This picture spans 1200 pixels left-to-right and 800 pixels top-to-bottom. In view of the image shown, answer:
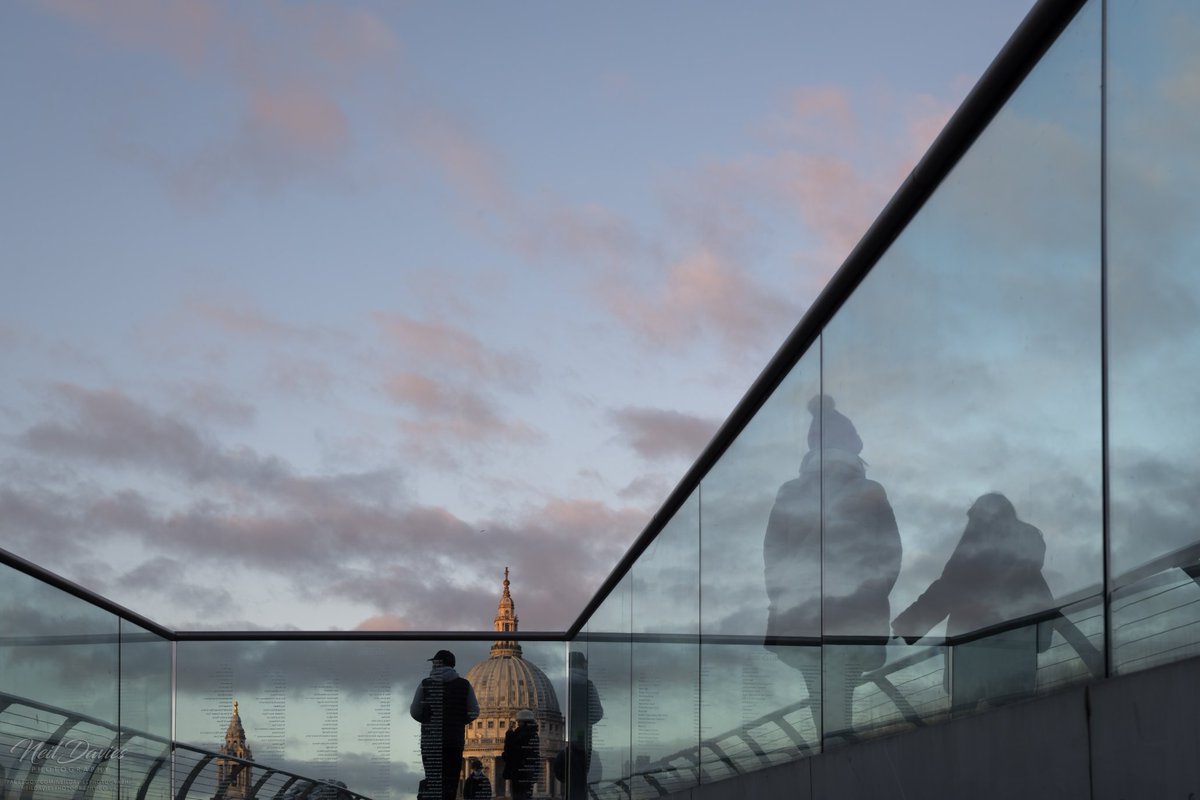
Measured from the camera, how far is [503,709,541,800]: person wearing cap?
11680 millimetres

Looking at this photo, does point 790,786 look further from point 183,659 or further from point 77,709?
point 183,659

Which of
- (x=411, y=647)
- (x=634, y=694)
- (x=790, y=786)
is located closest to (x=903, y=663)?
(x=790, y=786)

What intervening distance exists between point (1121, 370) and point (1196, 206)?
0.41m

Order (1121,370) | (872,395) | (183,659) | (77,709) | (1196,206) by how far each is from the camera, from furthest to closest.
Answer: (183,659)
(77,709)
(872,395)
(1121,370)
(1196,206)

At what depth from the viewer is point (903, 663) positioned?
14.6ft

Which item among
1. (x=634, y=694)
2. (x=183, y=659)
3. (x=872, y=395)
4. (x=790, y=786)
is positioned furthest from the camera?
(x=183, y=659)

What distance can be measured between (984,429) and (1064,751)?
85cm

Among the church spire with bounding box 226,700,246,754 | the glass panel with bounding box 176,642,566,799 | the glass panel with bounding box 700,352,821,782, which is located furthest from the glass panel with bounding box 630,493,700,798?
the church spire with bounding box 226,700,246,754

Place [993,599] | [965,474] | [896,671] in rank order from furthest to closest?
[896,671], [965,474], [993,599]

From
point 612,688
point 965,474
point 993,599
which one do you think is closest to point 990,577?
point 993,599

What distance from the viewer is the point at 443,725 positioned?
36.3 feet

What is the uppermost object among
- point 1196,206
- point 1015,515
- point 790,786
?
point 1196,206

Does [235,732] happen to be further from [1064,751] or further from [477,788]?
[1064,751]
